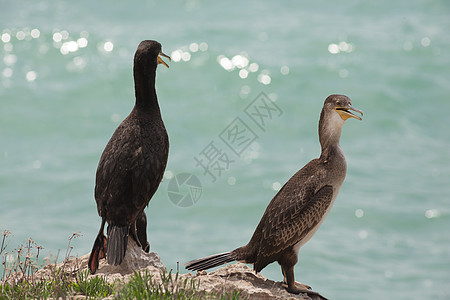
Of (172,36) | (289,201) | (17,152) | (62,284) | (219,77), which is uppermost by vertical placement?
(172,36)

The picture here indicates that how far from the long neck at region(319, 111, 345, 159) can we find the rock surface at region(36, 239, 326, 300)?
3.41 ft

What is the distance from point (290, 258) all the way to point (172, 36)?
11145mm

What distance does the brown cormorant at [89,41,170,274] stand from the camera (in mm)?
5344

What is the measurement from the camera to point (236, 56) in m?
15.4

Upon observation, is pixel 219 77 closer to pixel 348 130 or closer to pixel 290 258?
pixel 348 130

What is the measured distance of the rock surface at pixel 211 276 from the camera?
5023mm

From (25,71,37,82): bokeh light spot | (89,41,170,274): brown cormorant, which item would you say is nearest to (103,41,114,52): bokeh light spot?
(25,71,37,82): bokeh light spot

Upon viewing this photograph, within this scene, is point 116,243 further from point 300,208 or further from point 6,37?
point 6,37

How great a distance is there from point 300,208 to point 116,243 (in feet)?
4.47

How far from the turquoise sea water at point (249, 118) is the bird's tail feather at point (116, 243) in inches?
247

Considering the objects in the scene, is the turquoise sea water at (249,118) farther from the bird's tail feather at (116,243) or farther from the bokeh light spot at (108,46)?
the bird's tail feather at (116,243)

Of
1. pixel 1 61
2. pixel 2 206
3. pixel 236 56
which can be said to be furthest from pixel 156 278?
pixel 1 61

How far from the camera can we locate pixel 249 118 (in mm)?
14117

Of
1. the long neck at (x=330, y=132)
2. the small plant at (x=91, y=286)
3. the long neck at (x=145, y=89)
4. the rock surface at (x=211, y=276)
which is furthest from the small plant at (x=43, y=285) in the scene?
the long neck at (x=330, y=132)
